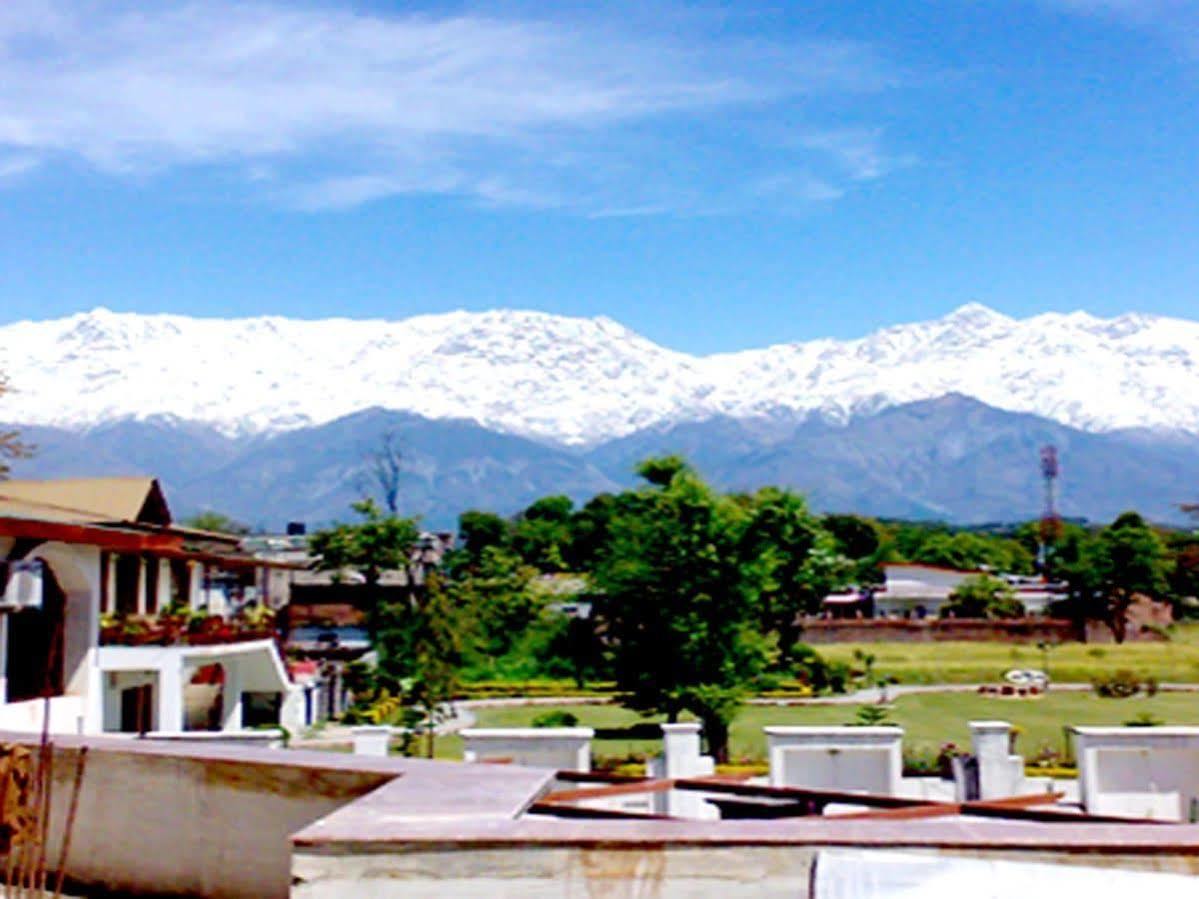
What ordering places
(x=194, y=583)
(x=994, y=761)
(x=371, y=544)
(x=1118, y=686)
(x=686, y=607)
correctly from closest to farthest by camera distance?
(x=994, y=761), (x=194, y=583), (x=686, y=607), (x=1118, y=686), (x=371, y=544)

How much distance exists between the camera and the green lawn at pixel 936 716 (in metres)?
35.1

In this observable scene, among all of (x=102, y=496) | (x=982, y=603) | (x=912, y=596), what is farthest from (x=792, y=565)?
(x=912, y=596)

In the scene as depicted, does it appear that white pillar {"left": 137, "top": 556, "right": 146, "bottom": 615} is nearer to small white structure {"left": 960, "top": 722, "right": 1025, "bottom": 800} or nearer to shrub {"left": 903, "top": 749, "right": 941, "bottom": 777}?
shrub {"left": 903, "top": 749, "right": 941, "bottom": 777}

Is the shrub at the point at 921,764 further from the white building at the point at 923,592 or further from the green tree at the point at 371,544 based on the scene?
the white building at the point at 923,592

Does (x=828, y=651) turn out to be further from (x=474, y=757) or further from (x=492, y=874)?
(x=492, y=874)

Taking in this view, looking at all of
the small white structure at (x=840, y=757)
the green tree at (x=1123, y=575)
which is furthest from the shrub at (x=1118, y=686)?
the small white structure at (x=840, y=757)

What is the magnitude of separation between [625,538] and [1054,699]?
19.8 meters

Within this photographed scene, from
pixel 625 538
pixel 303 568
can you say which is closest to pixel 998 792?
pixel 625 538

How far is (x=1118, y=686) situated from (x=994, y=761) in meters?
33.8

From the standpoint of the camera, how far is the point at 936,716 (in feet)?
143

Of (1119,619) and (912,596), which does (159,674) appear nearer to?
(1119,619)

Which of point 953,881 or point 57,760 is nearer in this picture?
point 953,881

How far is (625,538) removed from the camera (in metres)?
36.7

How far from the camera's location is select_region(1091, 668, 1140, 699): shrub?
165 ft
